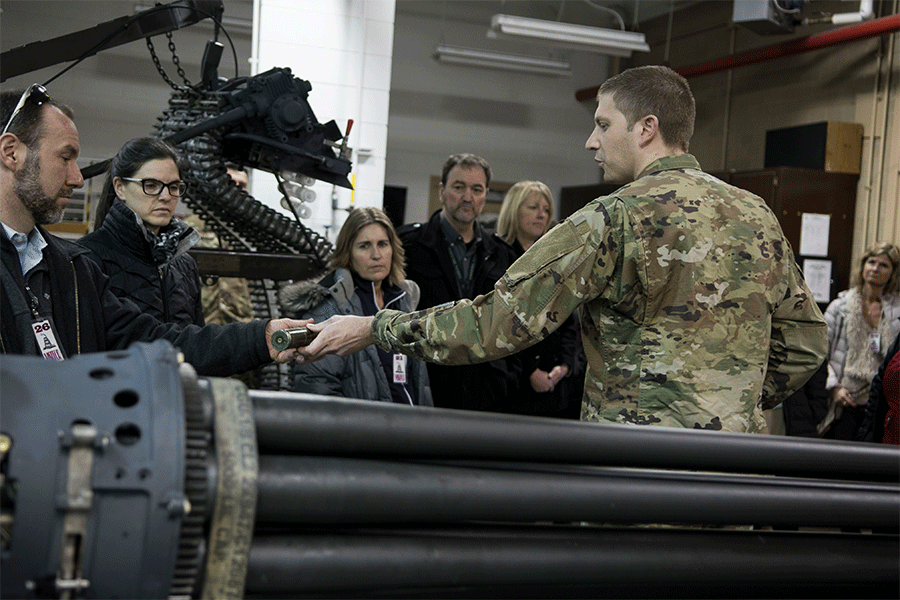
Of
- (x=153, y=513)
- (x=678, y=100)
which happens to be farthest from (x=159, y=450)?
(x=678, y=100)

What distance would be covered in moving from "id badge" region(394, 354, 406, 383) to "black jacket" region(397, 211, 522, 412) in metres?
0.53

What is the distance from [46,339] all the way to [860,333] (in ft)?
15.8

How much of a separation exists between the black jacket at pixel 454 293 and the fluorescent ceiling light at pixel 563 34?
4.32 metres

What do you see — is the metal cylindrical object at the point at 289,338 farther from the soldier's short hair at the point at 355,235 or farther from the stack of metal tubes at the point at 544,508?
the soldier's short hair at the point at 355,235

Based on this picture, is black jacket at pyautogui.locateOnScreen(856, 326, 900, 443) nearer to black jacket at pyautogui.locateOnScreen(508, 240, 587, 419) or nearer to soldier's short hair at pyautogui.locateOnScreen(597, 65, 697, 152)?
black jacket at pyautogui.locateOnScreen(508, 240, 587, 419)

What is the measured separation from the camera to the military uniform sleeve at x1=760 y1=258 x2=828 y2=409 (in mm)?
1924

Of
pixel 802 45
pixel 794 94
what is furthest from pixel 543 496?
pixel 794 94

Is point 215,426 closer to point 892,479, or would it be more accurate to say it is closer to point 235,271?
point 892,479

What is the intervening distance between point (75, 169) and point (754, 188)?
678 cm

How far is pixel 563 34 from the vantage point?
7.70 meters

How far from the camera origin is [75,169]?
74.8 inches

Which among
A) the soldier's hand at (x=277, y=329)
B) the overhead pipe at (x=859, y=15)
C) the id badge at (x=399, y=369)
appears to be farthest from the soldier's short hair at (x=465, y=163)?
the overhead pipe at (x=859, y=15)

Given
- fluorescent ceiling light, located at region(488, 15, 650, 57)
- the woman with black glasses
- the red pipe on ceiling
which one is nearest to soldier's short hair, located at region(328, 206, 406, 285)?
the woman with black glasses

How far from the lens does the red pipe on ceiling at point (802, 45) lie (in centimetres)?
700
